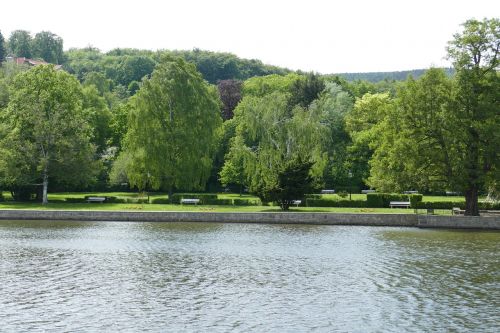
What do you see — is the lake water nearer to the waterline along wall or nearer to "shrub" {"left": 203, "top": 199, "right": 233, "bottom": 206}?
the waterline along wall

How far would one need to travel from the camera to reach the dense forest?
→ 165 ft

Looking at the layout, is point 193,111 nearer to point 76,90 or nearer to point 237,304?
point 76,90

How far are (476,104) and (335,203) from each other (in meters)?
14.2

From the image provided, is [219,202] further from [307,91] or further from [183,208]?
[307,91]

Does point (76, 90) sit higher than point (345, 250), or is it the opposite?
point (76, 90)

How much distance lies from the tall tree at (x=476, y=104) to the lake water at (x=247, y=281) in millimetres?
6974

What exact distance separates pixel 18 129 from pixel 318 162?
26.9m

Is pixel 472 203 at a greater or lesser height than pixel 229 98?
lesser

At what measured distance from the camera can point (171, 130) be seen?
64.6 m

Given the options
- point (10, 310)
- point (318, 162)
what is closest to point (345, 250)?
point (10, 310)

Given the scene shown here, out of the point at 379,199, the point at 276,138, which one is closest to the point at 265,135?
the point at 276,138

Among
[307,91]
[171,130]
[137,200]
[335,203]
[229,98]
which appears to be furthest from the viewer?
[229,98]

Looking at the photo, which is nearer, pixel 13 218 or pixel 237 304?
pixel 237 304

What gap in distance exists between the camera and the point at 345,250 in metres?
36.4
